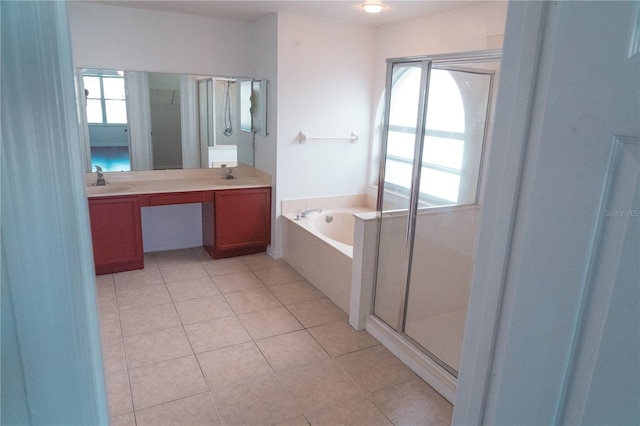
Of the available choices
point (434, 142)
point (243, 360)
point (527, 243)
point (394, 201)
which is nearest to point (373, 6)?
point (434, 142)

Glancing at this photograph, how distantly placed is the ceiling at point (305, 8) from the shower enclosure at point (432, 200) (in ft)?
2.66

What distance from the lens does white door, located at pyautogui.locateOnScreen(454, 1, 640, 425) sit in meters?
0.55

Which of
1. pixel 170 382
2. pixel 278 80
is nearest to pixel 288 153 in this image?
pixel 278 80

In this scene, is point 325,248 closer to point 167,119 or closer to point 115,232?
point 115,232

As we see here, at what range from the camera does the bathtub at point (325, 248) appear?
3320 mm

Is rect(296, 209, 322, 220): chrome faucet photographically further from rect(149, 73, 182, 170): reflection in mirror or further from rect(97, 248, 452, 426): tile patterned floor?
rect(149, 73, 182, 170): reflection in mirror

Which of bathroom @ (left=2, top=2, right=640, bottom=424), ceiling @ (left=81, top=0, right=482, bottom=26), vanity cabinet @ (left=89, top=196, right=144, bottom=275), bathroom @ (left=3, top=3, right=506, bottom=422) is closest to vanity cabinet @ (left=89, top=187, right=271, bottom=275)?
vanity cabinet @ (left=89, top=196, right=144, bottom=275)

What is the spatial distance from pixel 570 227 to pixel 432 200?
2.16m

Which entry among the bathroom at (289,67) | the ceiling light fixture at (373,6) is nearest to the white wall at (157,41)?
the bathroom at (289,67)

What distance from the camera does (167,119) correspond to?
4184 millimetres

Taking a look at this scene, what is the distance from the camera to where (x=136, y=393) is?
90.4 inches

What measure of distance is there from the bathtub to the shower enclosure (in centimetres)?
38

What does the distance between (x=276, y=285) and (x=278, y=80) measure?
1.85 meters

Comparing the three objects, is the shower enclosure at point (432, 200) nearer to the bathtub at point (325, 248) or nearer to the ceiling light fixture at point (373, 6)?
the bathtub at point (325, 248)
